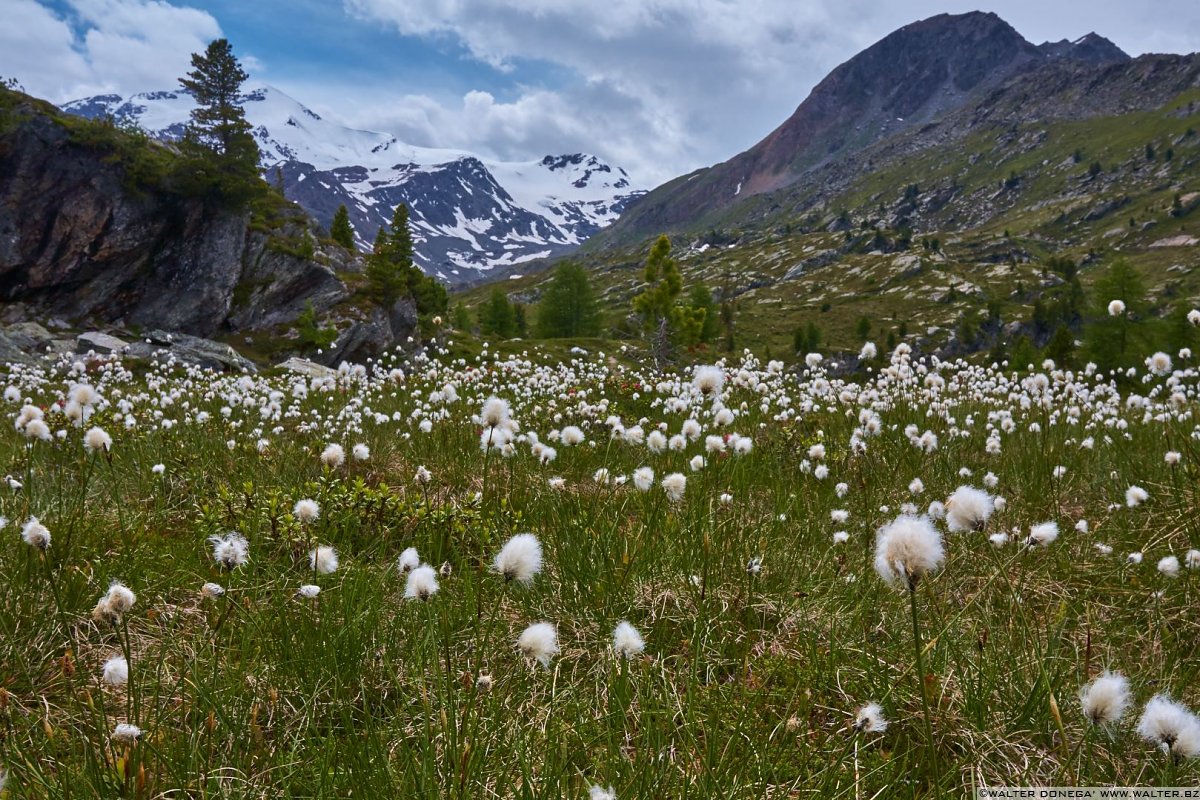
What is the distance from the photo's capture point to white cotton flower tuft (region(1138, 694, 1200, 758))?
5.58 ft

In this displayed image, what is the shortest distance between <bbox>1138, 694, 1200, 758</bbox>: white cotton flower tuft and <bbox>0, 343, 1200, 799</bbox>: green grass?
0.63ft

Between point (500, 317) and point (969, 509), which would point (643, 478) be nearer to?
point (969, 509)

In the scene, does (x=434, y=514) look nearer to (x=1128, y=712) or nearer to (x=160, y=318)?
(x=1128, y=712)

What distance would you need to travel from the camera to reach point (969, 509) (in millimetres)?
2285

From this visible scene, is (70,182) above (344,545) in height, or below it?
above

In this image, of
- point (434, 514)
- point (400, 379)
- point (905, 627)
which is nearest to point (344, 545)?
point (434, 514)

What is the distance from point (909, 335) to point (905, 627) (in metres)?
160

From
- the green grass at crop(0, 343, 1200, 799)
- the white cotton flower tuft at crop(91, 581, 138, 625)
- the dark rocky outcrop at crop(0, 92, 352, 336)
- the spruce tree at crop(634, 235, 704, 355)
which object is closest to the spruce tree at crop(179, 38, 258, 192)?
the dark rocky outcrop at crop(0, 92, 352, 336)

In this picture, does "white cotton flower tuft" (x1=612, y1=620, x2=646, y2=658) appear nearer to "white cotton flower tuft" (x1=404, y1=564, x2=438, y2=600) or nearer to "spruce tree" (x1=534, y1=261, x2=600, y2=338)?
"white cotton flower tuft" (x1=404, y1=564, x2=438, y2=600)

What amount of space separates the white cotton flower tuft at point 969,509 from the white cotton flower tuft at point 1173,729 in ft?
2.22

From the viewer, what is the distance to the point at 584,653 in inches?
119

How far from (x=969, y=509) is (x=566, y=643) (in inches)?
78.2

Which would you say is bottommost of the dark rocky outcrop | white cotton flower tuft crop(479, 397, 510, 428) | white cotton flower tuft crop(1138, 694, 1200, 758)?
white cotton flower tuft crop(1138, 694, 1200, 758)

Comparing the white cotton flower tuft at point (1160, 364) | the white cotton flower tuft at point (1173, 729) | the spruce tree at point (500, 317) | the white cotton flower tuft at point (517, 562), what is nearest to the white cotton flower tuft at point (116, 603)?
the white cotton flower tuft at point (517, 562)
